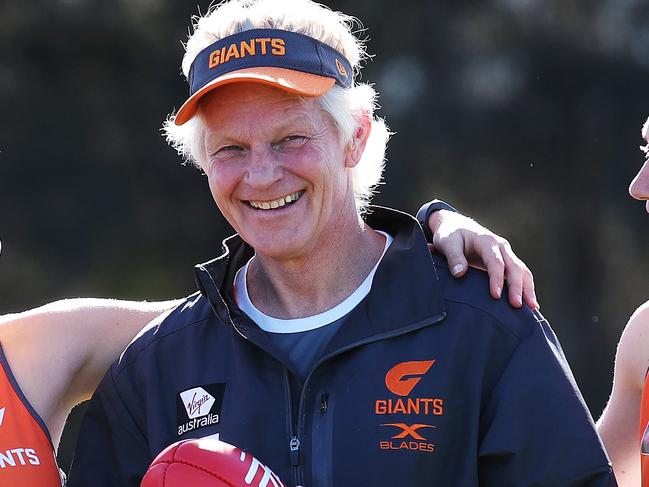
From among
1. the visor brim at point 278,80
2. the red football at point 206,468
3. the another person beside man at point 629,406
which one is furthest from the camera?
the another person beside man at point 629,406

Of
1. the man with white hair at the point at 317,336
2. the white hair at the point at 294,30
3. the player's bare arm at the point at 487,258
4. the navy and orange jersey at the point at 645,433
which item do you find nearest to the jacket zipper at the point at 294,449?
the man with white hair at the point at 317,336

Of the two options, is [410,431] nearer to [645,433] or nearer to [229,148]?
[645,433]

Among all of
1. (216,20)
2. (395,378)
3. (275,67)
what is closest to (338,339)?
(395,378)

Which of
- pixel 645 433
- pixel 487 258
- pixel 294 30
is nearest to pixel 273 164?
pixel 294 30

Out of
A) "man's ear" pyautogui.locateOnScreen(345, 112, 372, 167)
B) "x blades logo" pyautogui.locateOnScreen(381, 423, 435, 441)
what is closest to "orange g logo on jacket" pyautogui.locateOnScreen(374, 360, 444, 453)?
"x blades logo" pyautogui.locateOnScreen(381, 423, 435, 441)

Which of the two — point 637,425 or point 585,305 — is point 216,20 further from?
point 585,305

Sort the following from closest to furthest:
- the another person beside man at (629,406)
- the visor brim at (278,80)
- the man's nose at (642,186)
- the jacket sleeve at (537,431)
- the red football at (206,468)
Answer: the red football at (206,468) < the jacket sleeve at (537,431) < the visor brim at (278,80) < the man's nose at (642,186) < the another person beside man at (629,406)

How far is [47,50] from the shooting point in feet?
17.8

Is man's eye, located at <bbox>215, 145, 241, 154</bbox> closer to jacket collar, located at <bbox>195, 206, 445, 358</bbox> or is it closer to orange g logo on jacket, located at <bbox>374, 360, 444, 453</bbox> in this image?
jacket collar, located at <bbox>195, 206, 445, 358</bbox>

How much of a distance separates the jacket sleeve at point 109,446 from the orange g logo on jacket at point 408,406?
476 millimetres

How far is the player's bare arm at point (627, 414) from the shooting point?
233 cm

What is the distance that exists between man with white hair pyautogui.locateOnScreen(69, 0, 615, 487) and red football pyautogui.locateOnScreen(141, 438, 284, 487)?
0.16 metres

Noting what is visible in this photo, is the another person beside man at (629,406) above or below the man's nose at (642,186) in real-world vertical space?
below

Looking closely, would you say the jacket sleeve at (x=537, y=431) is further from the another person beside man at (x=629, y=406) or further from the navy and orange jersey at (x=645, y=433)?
the another person beside man at (x=629, y=406)
